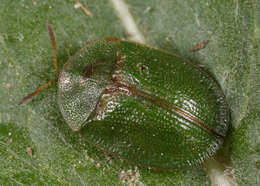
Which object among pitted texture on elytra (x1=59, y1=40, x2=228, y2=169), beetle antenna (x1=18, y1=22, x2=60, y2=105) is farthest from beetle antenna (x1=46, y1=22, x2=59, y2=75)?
pitted texture on elytra (x1=59, y1=40, x2=228, y2=169)

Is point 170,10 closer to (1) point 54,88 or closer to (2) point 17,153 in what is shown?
(1) point 54,88

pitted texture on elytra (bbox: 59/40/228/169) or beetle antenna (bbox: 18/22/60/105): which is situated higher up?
beetle antenna (bbox: 18/22/60/105)

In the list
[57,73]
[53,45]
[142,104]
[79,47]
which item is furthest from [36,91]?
[142,104]

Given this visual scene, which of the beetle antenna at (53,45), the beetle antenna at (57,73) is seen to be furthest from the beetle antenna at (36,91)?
the beetle antenna at (53,45)

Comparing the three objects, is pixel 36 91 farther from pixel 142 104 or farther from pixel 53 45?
pixel 142 104

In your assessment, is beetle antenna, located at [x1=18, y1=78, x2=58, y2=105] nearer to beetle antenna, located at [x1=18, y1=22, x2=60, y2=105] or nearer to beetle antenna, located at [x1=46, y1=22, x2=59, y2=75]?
beetle antenna, located at [x1=18, y1=22, x2=60, y2=105]

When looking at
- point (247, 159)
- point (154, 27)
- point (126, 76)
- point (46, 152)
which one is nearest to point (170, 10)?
point (154, 27)

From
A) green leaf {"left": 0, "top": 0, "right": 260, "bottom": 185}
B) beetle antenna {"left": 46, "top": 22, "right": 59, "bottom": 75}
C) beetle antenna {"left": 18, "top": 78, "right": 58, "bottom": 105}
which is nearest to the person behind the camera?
green leaf {"left": 0, "top": 0, "right": 260, "bottom": 185}
